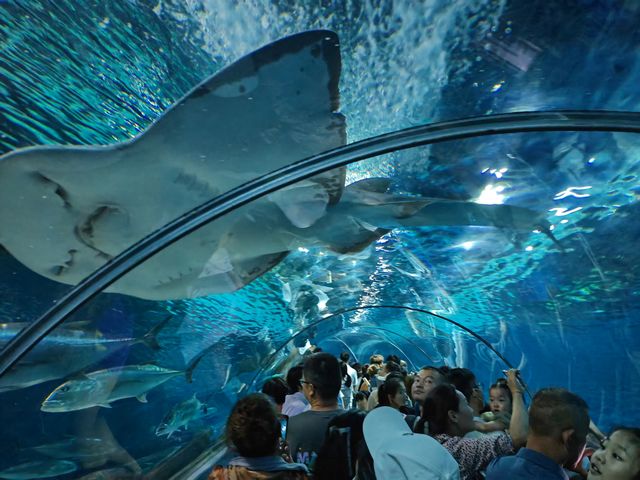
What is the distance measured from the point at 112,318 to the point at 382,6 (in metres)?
4.93

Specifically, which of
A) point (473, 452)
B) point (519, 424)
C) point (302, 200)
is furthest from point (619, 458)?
point (302, 200)

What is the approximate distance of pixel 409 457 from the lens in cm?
146

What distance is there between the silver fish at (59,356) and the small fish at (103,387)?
1.15 ft

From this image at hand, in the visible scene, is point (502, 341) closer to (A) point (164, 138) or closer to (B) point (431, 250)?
(B) point (431, 250)

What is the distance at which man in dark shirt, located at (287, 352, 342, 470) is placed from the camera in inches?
94.3

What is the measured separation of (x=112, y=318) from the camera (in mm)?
5227

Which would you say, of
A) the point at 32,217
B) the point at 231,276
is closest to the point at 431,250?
the point at 231,276

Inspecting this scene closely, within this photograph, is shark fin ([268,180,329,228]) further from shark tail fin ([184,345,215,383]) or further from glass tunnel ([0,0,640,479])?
shark tail fin ([184,345,215,383])

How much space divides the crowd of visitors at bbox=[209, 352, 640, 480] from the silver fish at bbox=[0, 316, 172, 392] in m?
3.15

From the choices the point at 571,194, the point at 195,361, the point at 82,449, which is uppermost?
the point at 571,194

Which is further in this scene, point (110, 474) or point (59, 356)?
point (110, 474)

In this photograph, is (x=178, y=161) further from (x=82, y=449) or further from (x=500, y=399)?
(x=82, y=449)

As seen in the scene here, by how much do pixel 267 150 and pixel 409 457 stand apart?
1830 millimetres

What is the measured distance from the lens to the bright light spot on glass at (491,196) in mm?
4250
